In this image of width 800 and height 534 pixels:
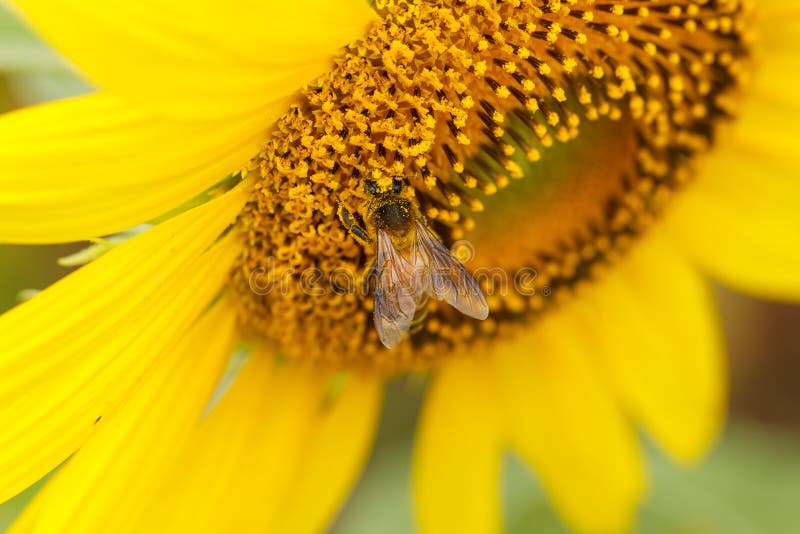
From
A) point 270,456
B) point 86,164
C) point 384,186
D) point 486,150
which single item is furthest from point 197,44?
point 270,456

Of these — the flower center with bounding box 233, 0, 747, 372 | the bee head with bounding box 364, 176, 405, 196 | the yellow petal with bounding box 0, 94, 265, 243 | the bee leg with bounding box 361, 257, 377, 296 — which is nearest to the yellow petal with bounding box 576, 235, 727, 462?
the flower center with bounding box 233, 0, 747, 372

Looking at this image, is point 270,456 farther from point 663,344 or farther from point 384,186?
point 663,344

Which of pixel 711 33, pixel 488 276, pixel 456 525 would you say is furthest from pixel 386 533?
pixel 711 33

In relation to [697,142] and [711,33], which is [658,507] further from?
[711,33]

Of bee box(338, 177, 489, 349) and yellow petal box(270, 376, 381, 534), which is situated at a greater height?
bee box(338, 177, 489, 349)

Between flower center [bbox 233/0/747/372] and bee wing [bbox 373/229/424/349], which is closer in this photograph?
flower center [bbox 233/0/747/372]

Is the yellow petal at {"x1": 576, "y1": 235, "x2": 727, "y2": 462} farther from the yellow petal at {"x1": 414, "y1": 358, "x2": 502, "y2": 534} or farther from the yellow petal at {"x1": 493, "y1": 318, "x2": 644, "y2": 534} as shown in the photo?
the yellow petal at {"x1": 414, "y1": 358, "x2": 502, "y2": 534}
